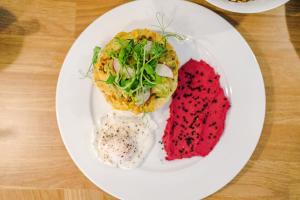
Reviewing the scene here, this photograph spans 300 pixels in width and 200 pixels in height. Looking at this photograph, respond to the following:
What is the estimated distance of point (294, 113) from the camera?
1.54m

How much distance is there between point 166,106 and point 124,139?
0.69ft

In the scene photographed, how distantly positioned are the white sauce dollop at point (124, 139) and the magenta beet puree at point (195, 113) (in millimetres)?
82

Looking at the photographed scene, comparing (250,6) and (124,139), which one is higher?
Result: (250,6)

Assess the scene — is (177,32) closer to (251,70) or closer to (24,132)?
A: (251,70)

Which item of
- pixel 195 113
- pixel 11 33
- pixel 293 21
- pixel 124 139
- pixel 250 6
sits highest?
pixel 250 6

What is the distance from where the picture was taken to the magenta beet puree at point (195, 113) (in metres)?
1.50

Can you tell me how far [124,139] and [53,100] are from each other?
33 cm

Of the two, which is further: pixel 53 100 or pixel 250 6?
pixel 53 100

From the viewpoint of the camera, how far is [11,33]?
1564 mm

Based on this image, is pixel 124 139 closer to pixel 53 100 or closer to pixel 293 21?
pixel 53 100

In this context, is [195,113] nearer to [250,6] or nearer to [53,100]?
[250,6]

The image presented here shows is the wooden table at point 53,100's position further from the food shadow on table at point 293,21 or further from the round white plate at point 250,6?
the round white plate at point 250,6

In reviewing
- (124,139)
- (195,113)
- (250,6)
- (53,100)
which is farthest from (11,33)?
(250,6)

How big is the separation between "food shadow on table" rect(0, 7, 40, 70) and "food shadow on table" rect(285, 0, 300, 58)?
1014 mm
